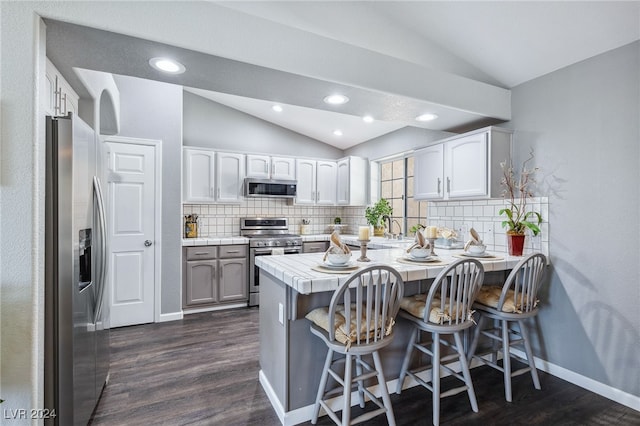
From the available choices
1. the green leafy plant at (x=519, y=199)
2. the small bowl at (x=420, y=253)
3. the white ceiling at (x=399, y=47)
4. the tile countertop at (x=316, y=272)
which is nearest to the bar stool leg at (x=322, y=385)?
the tile countertop at (x=316, y=272)

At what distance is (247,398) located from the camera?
2234 millimetres

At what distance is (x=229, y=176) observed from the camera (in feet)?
15.3

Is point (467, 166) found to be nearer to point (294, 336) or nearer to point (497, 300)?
point (497, 300)

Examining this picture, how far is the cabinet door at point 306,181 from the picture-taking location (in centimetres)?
520

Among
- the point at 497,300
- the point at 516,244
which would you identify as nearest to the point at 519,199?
the point at 516,244

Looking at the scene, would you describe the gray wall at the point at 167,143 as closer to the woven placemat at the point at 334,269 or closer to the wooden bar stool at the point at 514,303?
the woven placemat at the point at 334,269

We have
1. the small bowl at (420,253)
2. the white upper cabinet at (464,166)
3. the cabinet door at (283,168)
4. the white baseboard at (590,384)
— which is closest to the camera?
the white baseboard at (590,384)

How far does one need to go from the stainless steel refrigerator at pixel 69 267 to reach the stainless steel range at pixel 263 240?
2.49m

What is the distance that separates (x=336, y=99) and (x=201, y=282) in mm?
2966

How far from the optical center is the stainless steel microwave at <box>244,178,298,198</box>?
15.4ft

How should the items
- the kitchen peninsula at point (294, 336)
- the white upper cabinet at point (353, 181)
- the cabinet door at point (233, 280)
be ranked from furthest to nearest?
the white upper cabinet at point (353, 181), the cabinet door at point (233, 280), the kitchen peninsula at point (294, 336)

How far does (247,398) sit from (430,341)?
144cm

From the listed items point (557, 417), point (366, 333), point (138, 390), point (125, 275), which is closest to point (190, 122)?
point (125, 275)

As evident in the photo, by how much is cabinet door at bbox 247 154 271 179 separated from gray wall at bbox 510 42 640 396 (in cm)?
341
